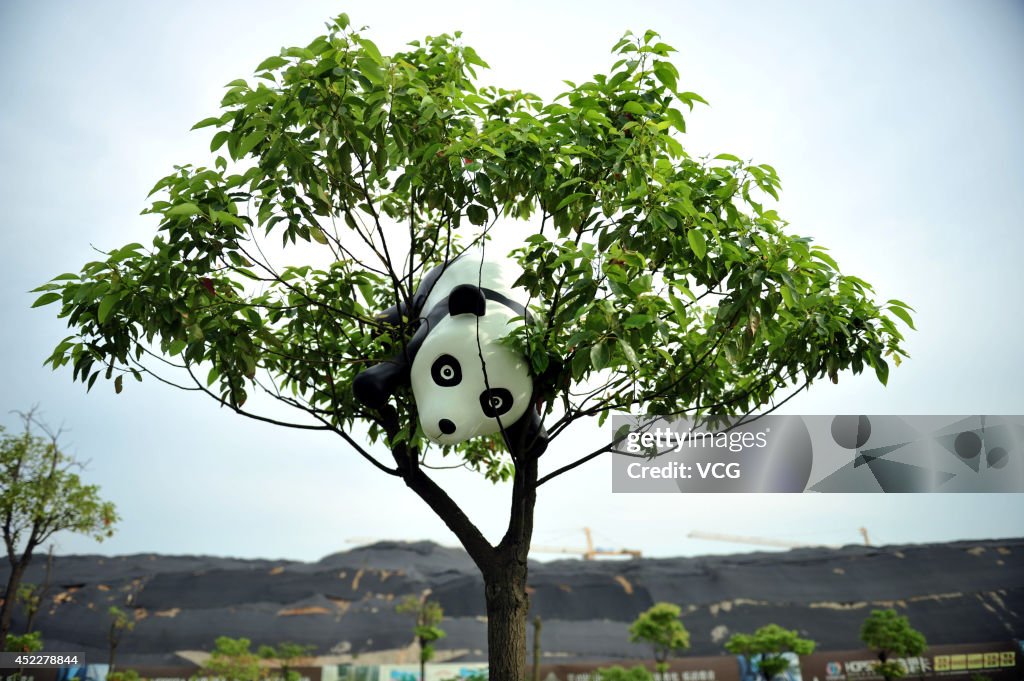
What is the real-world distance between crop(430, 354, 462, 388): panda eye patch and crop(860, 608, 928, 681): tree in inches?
504

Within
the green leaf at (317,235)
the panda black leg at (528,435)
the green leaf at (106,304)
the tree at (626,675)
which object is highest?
the green leaf at (317,235)

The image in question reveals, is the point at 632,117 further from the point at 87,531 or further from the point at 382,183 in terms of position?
the point at 87,531

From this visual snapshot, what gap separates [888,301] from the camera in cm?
311

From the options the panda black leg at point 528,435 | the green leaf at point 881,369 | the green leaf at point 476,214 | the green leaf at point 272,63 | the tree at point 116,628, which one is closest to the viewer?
the green leaf at point 272,63

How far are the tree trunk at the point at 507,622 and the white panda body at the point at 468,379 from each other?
0.66 m

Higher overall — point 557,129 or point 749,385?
point 557,129

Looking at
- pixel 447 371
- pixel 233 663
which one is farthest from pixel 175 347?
pixel 233 663

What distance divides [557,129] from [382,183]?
141cm

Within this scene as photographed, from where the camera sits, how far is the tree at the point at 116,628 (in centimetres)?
1320

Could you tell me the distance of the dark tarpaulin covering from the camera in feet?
49.6

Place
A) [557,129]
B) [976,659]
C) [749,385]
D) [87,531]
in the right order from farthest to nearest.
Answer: [976,659] → [87,531] → [749,385] → [557,129]

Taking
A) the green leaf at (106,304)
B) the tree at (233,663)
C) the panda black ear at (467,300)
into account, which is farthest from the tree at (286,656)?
the green leaf at (106,304)

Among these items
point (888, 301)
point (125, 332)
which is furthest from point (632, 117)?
point (125, 332)

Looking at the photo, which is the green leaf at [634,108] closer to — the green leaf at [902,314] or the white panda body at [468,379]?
the white panda body at [468,379]
